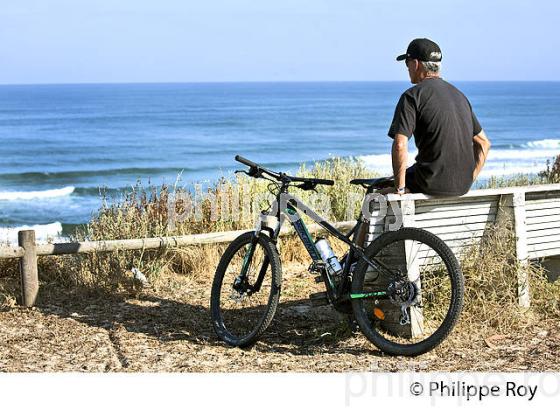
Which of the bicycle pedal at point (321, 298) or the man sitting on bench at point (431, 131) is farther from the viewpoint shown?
the bicycle pedal at point (321, 298)

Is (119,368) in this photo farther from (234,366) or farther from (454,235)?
(454,235)

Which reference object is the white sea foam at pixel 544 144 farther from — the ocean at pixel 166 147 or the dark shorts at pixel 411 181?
the dark shorts at pixel 411 181

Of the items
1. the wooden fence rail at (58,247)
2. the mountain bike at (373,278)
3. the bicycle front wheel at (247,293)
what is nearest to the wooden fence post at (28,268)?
the wooden fence rail at (58,247)

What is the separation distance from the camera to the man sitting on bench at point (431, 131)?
576 centimetres

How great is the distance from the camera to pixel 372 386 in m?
4.88

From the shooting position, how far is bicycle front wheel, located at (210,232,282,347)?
5.98 meters

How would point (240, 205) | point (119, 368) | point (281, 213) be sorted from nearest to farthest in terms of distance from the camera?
1. point (119, 368)
2. point (281, 213)
3. point (240, 205)

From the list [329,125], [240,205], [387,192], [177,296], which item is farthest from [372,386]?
[329,125]

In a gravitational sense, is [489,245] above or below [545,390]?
above

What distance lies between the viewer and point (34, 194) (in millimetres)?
29578

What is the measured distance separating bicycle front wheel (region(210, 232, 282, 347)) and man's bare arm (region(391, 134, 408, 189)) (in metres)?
1.02

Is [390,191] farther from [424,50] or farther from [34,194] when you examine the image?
[34,194]

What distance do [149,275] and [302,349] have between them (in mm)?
2547

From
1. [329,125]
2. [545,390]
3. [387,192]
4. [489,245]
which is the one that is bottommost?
[545,390]
